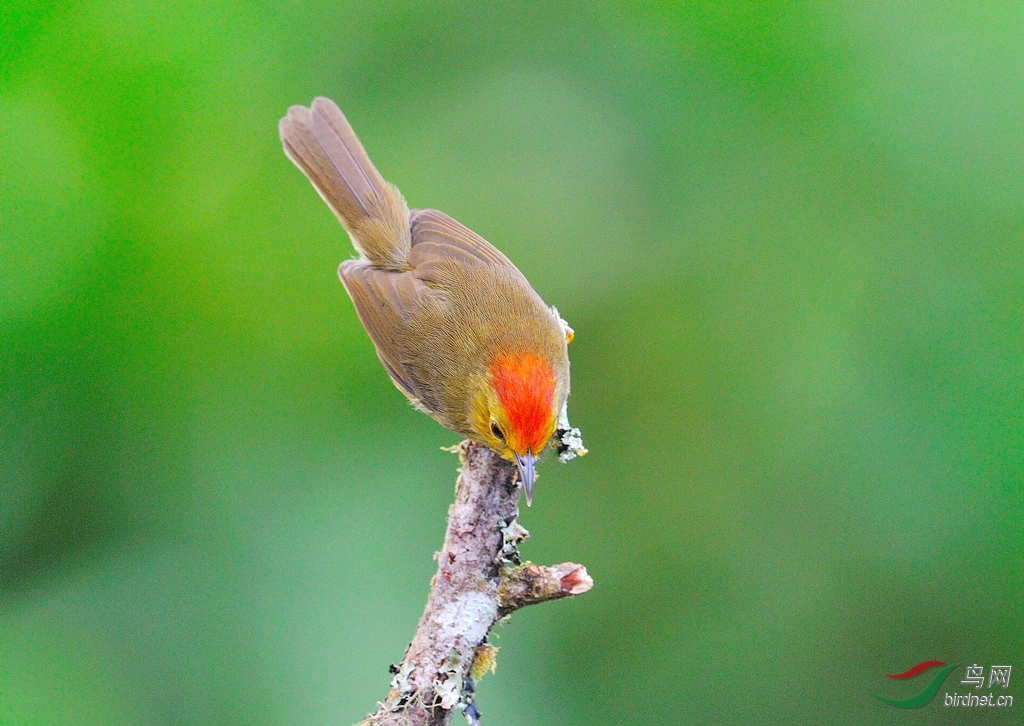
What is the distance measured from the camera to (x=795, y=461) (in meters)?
2.85

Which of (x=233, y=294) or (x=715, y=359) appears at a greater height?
(x=233, y=294)

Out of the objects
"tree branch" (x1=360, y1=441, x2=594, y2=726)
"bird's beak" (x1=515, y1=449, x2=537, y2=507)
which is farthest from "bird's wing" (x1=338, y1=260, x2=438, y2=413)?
"tree branch" (x1=360, y1=441, x2=594, y2=726)

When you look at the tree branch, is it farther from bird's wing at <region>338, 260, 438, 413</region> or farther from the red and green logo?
the red and green logo

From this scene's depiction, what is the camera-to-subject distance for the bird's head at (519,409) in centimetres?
248

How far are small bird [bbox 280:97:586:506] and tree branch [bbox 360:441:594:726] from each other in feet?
1.01

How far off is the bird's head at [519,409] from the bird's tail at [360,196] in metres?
0.80

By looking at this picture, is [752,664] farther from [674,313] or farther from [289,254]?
[289,254]

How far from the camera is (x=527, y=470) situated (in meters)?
2.38

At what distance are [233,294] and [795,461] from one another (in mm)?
1855

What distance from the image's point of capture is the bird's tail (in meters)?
3.30

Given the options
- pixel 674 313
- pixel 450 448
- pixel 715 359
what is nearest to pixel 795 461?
pixel 715 359

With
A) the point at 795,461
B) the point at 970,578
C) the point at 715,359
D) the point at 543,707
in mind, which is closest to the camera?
the point at 543,707
